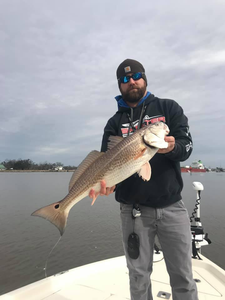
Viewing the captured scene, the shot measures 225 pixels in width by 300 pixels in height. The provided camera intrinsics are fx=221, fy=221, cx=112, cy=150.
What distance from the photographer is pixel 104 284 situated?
4.77 meters

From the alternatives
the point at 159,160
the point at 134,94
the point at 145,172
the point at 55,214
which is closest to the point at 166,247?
the point at 145,172

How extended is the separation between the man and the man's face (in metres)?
0.31

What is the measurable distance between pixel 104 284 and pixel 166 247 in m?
2.36

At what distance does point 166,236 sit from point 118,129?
1927 millimetres

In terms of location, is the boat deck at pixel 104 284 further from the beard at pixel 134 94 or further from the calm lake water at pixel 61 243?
the calm lake water at pixel 61 243

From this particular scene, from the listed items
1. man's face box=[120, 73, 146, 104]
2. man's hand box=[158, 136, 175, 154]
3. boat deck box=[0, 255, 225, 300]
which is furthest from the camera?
boat deck box=[0, 255, 225, 300]

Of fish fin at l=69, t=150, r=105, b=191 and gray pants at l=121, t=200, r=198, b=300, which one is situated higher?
fish fin at l=69, t=150, r=105, b=191

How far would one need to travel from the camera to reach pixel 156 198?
10.7 feet

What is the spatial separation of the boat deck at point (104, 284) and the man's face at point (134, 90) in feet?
12.3

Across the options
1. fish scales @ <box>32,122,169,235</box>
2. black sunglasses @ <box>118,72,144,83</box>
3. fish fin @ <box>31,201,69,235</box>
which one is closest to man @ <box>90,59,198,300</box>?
fish scales @ <box>32,122,169,235</box>

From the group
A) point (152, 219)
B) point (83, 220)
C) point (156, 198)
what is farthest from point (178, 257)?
point (83, 220)

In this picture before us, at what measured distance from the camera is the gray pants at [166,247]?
3.09 metres

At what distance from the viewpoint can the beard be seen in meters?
3.81

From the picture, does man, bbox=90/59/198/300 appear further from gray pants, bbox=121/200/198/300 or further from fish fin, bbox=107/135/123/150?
fish fin, bbox=107/135/123/150
